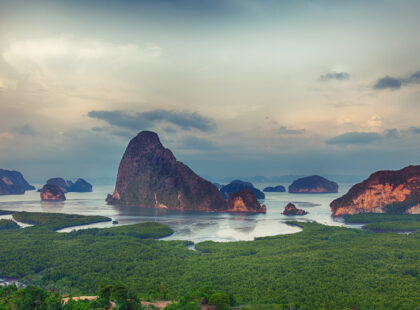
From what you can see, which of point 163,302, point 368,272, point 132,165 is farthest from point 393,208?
point 132,165

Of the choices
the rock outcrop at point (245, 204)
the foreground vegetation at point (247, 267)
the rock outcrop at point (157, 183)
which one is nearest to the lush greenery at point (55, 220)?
the foreground vegetation at point (247, 267)

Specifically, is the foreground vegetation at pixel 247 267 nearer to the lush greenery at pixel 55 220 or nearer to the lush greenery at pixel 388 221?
the lush greenery at pixel 388 221

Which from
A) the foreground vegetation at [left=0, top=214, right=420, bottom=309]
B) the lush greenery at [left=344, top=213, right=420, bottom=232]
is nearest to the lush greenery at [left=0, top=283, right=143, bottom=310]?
the foreground vegetation at [left=0, top=214, right=420, bottom=309]

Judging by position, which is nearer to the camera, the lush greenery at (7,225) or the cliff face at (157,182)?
the lush greenery at (7,225)

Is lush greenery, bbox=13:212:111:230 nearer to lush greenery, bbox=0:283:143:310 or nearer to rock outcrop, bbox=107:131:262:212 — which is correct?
rock outcrop, bbox=107:131:262:212

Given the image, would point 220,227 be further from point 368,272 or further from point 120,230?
point 368,272
